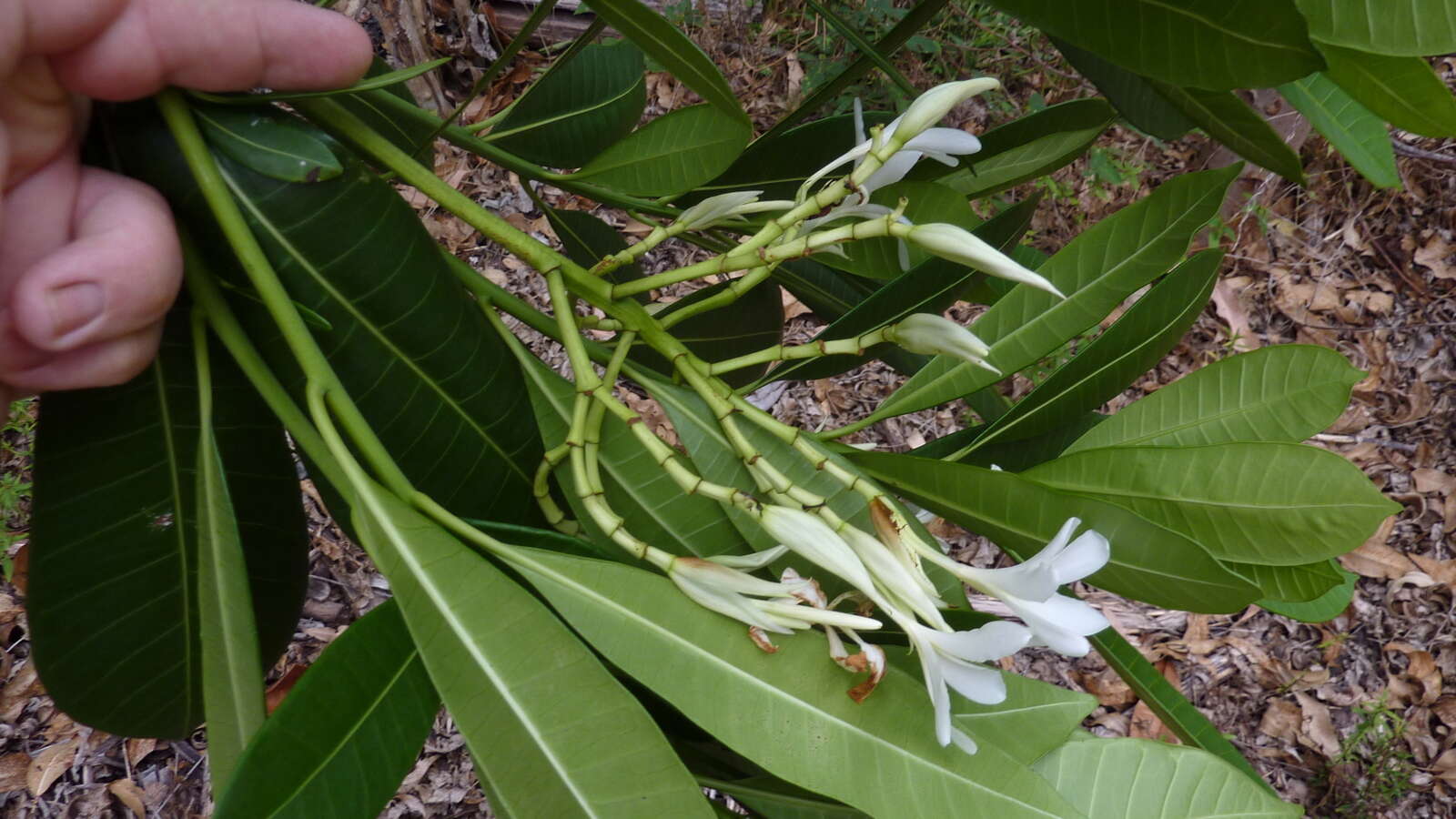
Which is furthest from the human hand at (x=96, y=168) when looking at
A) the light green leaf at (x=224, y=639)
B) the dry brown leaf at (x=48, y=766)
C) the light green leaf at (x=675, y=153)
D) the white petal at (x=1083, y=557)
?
the dry brown leaf at (x=48, y=766)

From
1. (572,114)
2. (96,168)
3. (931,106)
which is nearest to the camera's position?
(931,106)

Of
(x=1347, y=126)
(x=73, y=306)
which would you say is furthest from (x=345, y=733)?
(x=1347, y=126)

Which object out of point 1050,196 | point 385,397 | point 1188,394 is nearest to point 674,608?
point 385,397

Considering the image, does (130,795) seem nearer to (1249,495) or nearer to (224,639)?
(224,639)

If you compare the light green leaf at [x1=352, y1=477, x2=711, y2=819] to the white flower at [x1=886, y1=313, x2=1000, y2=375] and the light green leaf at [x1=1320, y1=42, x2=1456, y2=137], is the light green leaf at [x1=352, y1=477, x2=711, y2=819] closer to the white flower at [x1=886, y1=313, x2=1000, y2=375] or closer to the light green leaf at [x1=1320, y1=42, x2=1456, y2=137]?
the white flower at [x1=886, y1=313, x2=1000, y2=375]

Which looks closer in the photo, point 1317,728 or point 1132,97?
point 1132,97
